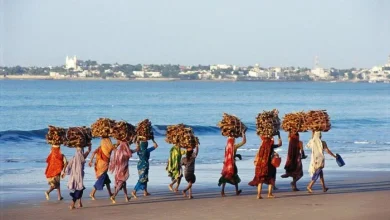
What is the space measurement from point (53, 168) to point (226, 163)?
125 inches

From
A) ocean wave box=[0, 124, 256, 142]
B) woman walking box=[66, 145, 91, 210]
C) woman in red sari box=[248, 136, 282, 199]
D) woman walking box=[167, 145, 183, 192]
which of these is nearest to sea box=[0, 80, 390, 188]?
ocean wave box=[0, 124, 256, 142]


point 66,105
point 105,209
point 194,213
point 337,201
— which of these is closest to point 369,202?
point 337,201

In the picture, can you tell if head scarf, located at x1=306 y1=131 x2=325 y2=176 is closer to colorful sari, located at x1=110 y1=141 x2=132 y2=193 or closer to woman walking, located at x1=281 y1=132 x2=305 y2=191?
woman walking, located at x1=281 y1=132 x2=305 y2=191

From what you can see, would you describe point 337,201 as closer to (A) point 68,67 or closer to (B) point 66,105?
(B) point 66,105

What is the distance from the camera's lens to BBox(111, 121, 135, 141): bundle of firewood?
17.5m

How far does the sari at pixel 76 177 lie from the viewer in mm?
16656

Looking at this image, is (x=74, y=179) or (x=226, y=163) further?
(x=226, y=163)

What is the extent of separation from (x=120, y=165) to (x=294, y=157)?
3690mm

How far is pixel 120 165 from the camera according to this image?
57.7ft

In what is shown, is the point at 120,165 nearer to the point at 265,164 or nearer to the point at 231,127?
the point at 231,127

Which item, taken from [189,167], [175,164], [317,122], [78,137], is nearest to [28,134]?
[175,164]

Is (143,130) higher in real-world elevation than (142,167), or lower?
higher

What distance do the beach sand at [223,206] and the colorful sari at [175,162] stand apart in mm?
403

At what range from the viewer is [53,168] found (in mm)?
17969
